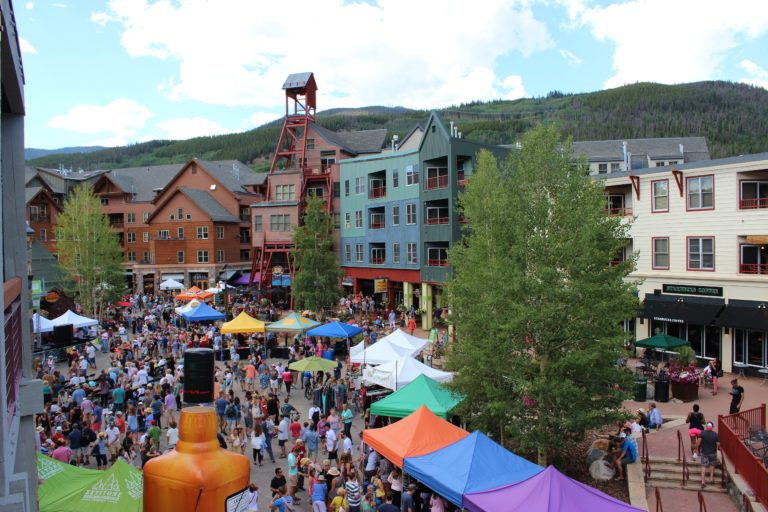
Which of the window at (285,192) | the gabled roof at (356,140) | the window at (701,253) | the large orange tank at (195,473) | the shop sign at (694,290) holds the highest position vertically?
the gabled roof at (356,140)

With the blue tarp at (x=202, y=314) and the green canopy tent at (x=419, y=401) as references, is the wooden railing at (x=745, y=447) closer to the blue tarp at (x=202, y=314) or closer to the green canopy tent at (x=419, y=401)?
the green canopy tent at (x=419, y=401)

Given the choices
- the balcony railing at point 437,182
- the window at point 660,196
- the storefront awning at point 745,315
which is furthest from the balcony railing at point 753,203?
the balcony railing at point 437,182

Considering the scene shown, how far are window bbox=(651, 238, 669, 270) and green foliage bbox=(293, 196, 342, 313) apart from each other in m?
21.2

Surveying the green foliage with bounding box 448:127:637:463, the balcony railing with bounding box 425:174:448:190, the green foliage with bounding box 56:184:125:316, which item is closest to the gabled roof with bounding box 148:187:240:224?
the green foliage with bounding box 56:184:125:316

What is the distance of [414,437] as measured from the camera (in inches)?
551

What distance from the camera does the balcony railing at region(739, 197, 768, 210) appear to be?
88.7ft

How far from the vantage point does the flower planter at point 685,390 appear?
75.0 ft

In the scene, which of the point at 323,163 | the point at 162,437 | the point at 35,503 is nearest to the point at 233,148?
the point at 323,163

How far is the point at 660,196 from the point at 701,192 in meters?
2.22

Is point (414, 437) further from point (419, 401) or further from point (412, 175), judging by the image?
point (412, 175)

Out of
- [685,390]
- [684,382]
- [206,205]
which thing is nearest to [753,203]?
[684,382]

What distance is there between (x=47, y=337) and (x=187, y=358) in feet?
107

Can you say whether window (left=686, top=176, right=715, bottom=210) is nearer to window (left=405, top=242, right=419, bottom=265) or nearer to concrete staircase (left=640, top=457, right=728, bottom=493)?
concrete staircase (left=640, top=457, right=728, bottom=493)

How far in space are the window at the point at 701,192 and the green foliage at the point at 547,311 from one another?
15.7 metres
